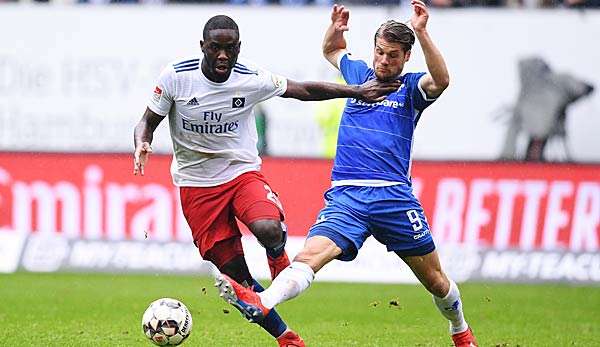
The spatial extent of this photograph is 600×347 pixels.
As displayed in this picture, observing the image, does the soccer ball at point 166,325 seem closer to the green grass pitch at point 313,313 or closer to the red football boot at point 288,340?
the red football boot at point 288,340

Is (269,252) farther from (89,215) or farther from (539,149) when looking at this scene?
(539,149)

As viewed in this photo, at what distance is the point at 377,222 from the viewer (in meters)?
8.99

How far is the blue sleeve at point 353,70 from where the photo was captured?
9398 mm

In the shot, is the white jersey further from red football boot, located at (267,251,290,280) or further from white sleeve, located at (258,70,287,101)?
red football boot, located at (267,251,290,280)

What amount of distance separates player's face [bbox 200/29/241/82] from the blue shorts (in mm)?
1212

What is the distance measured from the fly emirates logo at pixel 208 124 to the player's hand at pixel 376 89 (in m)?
1.12

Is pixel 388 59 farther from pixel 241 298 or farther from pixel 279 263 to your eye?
pixel 241 298

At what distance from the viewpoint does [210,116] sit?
370 inches

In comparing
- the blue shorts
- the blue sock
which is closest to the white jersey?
the blue shorts

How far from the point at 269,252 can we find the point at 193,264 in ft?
23.0

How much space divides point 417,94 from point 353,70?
0.67 meters

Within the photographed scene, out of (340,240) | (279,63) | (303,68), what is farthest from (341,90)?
(279,63)

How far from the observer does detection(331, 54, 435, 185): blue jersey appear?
9047 millimetres

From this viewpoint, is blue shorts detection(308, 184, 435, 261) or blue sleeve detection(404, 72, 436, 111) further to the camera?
blue sleeve detection(404, 72, 436, 111)
